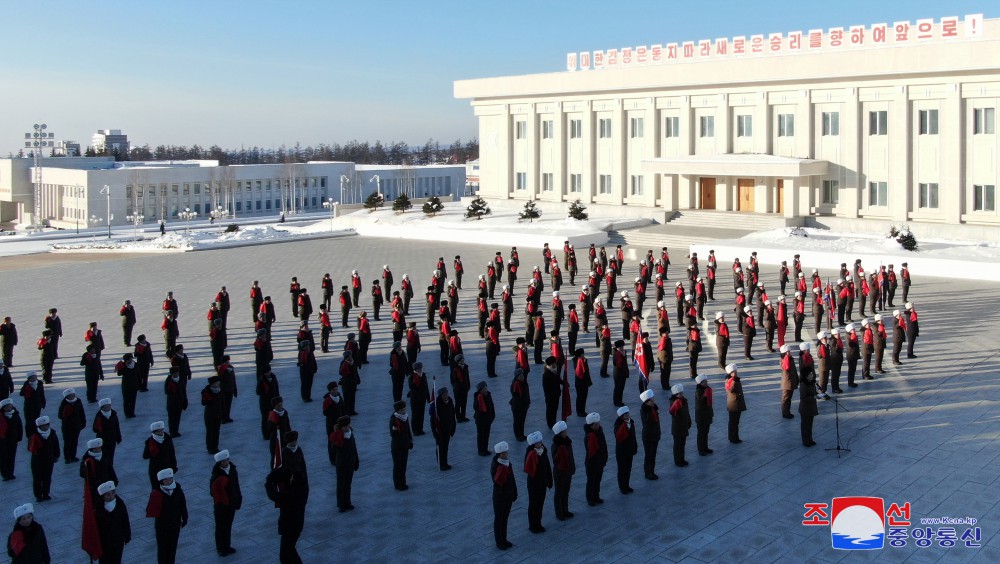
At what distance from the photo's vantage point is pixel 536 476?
9625 mm

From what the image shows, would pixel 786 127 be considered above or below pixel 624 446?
above

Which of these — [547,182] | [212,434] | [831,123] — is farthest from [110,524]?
[547,182]

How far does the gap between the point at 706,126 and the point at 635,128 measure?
13.4 feet

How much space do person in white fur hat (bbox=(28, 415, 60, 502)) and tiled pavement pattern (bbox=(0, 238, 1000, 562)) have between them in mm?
226

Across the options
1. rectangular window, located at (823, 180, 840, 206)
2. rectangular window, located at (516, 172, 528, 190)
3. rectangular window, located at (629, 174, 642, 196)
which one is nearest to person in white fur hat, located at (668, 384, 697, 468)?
rectangular window, located at (823, 180, 840, 206)

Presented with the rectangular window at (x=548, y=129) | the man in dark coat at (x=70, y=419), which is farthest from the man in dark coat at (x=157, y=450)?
the rectangular window at (x=548, y=129)

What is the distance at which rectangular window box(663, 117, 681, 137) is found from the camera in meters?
44.4

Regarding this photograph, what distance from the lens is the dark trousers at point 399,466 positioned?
1095cm

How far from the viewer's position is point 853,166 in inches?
1503

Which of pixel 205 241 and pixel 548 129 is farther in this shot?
pixel 548 129

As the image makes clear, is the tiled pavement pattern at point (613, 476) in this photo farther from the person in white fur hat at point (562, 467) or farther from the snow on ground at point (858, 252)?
the snow on ground at point (858, 252)

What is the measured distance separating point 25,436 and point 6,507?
127 inches

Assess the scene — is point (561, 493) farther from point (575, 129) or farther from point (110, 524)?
point (575, 129)

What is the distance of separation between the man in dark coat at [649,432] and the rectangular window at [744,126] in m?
32.9
